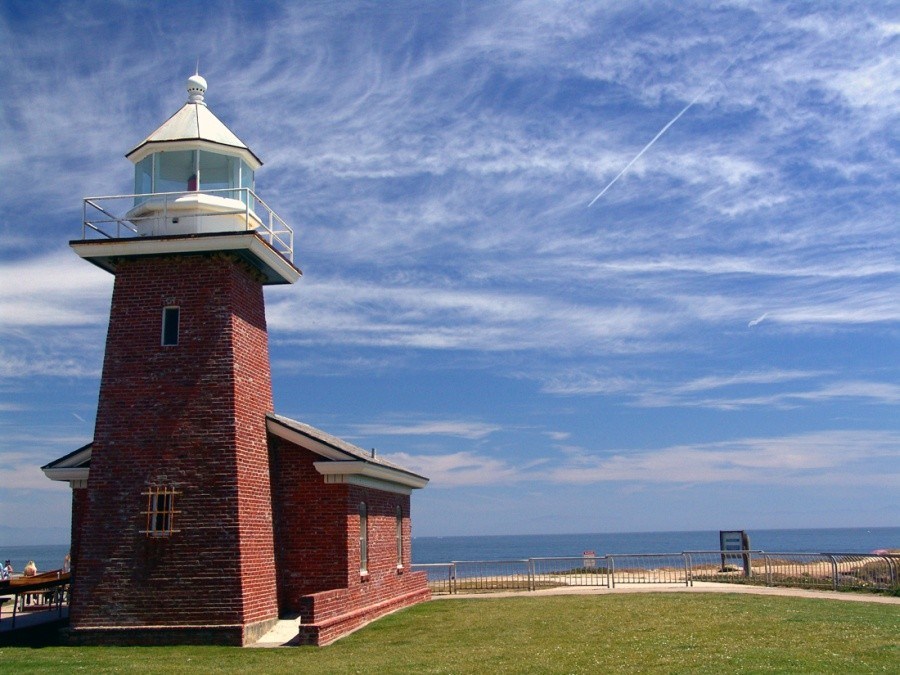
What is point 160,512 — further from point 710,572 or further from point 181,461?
point 710,572

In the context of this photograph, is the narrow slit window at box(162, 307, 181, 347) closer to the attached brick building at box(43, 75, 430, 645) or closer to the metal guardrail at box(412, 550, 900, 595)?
the attached brick building at box(43, 75, 430, 645)

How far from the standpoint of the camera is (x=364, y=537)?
66.3 feet

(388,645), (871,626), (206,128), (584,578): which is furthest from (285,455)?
(584,578)

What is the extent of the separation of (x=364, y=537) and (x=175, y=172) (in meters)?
8.48

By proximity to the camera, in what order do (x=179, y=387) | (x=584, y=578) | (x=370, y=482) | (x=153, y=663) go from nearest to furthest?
(x=153, y=663) → (x=179, y=387) → (x=370, y=482) → (x=584, y=578)

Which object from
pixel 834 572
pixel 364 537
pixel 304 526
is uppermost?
pixel 304 526

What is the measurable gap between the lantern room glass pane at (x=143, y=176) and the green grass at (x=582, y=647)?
28.2 ft

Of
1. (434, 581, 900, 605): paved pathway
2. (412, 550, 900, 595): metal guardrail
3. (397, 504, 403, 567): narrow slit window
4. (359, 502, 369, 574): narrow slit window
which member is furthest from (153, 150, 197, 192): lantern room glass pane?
(412, 550, 900, 595): metal guardrail

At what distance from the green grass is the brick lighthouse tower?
1.00 meters

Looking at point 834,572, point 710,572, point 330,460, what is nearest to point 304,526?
point 330,460

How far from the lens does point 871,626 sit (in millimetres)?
15914

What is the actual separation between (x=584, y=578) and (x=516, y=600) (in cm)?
675

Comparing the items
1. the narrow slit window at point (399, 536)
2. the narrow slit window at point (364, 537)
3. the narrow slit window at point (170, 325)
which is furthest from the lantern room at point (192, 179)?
the narrow slit window at point (399, 536)

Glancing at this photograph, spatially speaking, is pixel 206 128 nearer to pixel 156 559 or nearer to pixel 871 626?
pixel 156 559
